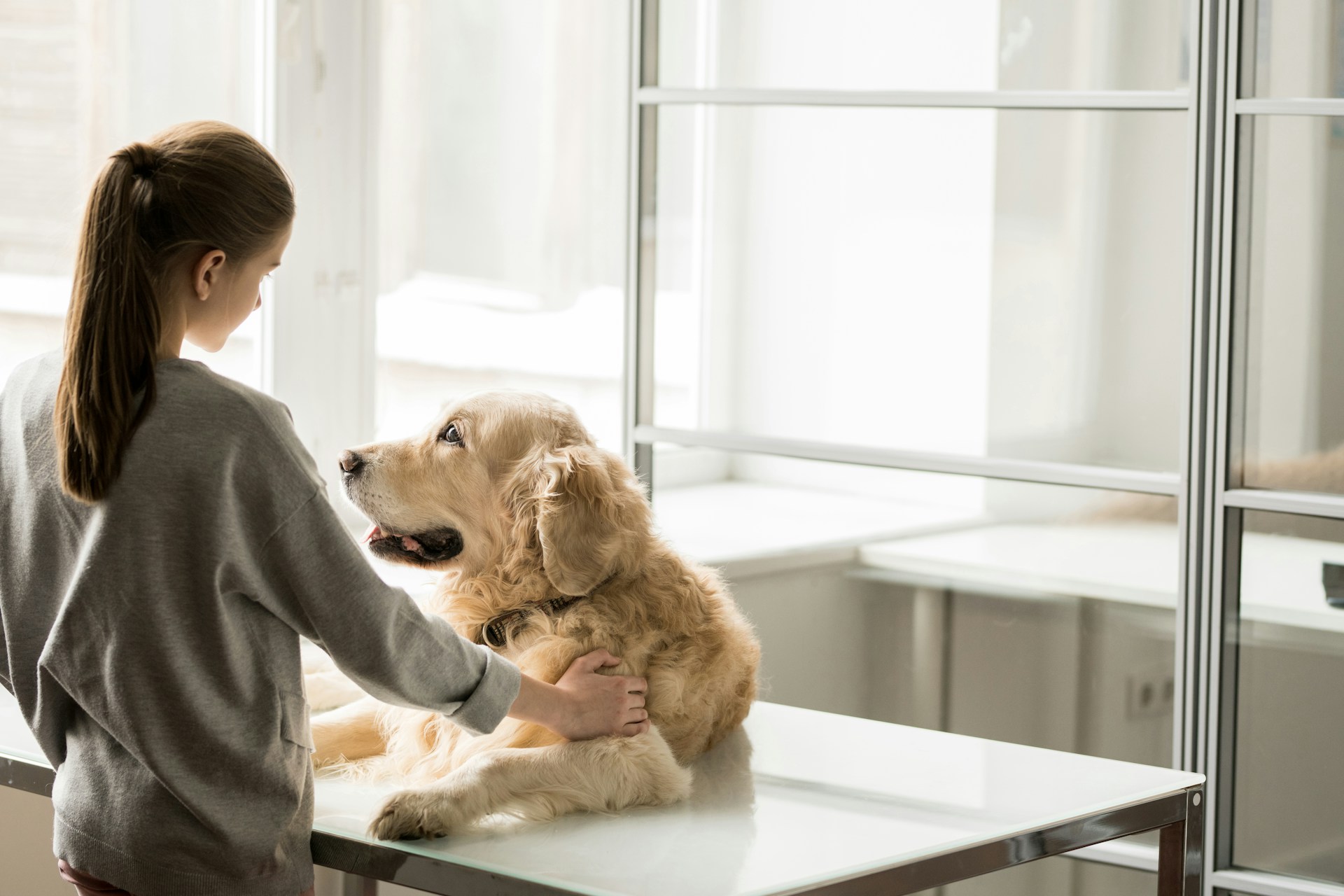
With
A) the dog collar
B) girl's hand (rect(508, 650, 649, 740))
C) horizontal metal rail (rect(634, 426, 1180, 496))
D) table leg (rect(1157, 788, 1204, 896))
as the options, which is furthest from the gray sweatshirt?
horizontal metal rail (rect(634, 426, 1180, 496))

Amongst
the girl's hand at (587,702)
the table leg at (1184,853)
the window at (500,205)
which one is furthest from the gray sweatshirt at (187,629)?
the window at (500,205)

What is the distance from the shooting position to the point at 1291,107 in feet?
6.59

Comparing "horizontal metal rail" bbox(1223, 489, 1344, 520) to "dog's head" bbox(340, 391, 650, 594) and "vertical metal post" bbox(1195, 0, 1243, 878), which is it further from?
"dog's head" bbox(340, 391, 650, 594)

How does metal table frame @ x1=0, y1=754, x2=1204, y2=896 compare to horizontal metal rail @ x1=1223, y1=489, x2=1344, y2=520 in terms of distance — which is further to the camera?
horizontal metal rail @ x1=1223, y1=489, x2=1344, y2=520

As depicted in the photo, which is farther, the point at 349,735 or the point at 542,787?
the point at 349,735

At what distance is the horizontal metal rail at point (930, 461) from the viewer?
219cm

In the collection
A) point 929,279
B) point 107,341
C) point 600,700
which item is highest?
point 929,279

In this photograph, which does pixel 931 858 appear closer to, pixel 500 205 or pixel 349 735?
pixel 349 735

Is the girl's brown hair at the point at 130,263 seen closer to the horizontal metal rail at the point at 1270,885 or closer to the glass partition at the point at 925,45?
the glass partition at the point at 925,45

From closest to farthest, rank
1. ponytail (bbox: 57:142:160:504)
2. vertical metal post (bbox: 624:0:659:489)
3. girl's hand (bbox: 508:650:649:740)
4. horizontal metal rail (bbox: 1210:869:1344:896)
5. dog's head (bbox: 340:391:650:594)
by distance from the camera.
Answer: ponytail (bbox: 57:142:160:504) < girl's hand (bbox: 508:650:649:740) < dog's head (bbox: 340:391:650:594) < horizontal metal rail (bbox: 1210:869:1344:896) < vertical metal post (bbox: 624:0:659:489)

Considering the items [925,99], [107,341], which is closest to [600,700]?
[107,341]

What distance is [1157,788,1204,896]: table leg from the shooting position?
57.0 inches

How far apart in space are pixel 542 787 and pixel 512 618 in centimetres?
21

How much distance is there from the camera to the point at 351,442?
2.72 metres
